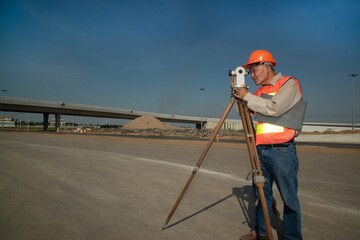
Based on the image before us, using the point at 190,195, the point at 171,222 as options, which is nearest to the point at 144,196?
the point at 190,195

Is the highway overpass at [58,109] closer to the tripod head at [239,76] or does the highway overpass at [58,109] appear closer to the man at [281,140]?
the tripod head at [239,76]

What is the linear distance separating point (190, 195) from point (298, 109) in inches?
129

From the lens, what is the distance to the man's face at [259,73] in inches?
124

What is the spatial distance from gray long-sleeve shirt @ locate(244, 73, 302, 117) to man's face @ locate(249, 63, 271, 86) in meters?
0.35

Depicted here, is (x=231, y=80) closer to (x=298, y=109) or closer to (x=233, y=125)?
(x=298, y=109)

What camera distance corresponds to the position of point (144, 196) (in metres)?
5.21

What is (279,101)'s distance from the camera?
279 centimetres

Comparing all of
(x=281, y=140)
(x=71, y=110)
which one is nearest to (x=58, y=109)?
(x=71, y=110)

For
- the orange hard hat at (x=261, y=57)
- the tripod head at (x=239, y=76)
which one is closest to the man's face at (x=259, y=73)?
the orange hard hat at (x=261, y=57)

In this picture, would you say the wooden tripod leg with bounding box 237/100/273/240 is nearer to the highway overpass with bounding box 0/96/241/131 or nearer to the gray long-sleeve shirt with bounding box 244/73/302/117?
the gray long-sleeve shirt with bounding box 244/73/302/117

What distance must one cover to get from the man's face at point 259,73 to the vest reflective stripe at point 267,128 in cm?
57

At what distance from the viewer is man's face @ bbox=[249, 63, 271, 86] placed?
10.4ft

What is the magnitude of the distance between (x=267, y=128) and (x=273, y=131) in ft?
0.27

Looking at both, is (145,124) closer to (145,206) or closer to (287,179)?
(145,206)
